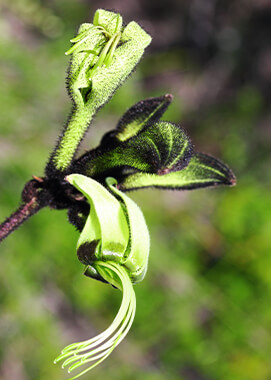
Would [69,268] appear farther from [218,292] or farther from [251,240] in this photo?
[251,240]

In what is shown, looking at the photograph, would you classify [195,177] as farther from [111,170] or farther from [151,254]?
[151,254]

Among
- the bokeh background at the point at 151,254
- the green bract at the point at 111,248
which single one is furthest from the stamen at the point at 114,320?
the bokeh background at the point at 151,254

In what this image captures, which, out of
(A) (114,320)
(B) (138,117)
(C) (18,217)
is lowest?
(A) (114,320)

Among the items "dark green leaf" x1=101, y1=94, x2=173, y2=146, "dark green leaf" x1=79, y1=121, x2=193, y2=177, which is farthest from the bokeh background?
"dark green leaf" x1=79, y1=121, x2=193, y2=177

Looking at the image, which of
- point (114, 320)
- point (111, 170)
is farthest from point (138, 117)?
point (114, 320)

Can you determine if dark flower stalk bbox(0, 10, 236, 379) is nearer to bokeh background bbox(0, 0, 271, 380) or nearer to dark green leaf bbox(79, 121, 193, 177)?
dark green leaf bbox(79, 121, 193, 177)

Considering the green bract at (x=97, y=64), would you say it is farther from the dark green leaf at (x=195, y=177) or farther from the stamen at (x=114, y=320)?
the stamen at (x=114, y=320)
